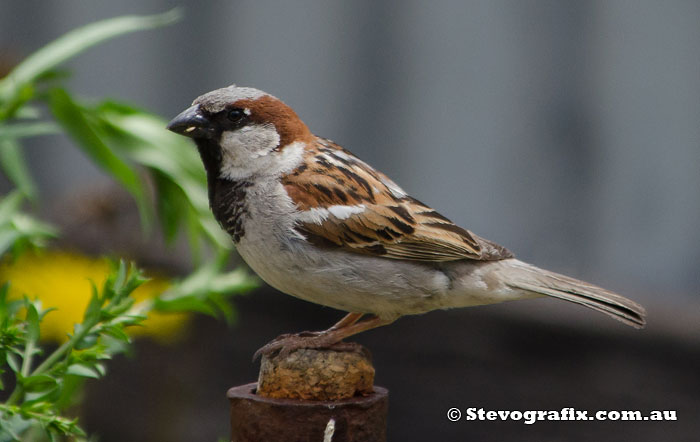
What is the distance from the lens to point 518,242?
4.15m

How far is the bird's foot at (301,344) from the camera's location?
1691 mm

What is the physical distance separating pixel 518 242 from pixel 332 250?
2.40m

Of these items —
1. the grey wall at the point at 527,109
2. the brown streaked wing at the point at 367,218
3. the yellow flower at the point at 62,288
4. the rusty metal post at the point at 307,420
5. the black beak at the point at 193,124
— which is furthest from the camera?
the grey wall at the point at 527,109

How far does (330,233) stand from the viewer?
189 centimetres

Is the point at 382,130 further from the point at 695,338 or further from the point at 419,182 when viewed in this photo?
the point at 695,338

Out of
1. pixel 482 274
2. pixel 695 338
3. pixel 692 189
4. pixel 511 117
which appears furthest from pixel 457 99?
pixel 482 274

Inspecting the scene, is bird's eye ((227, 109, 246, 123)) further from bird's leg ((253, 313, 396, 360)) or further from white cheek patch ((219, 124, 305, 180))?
bird's leg ((253, 313, 396, 360))

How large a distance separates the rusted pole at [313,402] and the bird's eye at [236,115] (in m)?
0.51

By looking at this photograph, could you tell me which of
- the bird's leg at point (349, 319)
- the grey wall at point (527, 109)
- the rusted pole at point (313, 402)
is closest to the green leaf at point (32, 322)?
the rusted pole at point (313, 402)

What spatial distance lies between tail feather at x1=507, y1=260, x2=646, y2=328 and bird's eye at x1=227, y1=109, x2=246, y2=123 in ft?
2.32

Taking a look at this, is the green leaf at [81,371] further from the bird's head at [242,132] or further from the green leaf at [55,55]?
the green leaf at [55,55]

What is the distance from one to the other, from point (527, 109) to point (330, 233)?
94.4 inches

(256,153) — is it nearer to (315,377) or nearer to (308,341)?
(308,341)

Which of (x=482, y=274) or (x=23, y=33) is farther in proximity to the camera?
(x=23, y=33)
